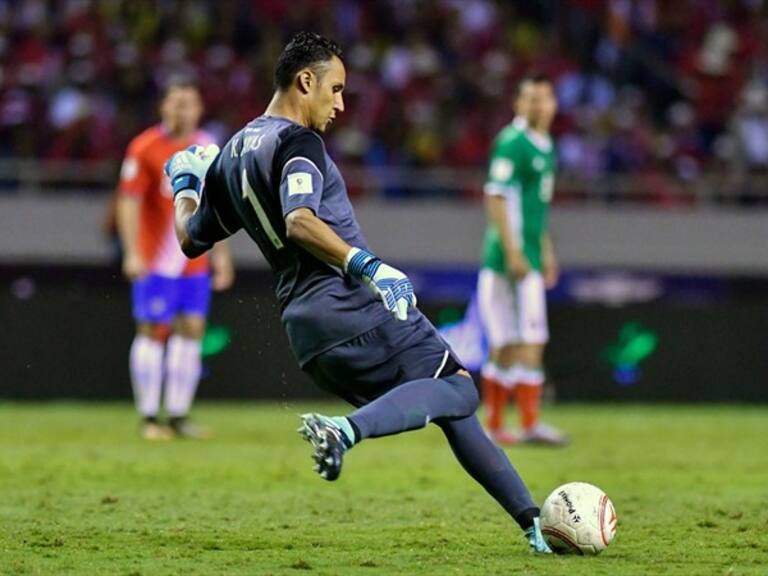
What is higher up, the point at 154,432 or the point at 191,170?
the point at 191,170

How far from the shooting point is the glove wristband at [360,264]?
5.46 m

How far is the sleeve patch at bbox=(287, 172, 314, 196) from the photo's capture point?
5.55m

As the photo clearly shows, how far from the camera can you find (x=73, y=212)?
701 inches

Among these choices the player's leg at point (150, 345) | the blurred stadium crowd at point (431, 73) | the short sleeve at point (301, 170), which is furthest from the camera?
the blurred stadium crowd at point (431, 73)

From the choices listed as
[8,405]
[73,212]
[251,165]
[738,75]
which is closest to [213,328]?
[8,405]

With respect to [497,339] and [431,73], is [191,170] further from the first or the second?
[431,73]

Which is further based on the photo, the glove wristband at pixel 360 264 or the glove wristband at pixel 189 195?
the glove wristband at pixel 189 195

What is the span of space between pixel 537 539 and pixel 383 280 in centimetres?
130

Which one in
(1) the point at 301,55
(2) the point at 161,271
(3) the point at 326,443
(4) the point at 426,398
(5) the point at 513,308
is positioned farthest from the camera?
(2) the point at 161,271

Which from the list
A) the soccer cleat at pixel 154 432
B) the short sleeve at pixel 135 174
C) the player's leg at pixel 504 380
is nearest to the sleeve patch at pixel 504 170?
the player's leg at pixel 504 380

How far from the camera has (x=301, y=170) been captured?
559 cm

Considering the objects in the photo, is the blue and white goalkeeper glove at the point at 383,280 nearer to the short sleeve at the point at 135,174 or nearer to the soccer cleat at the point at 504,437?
the soccer cleat at the point at 504,437

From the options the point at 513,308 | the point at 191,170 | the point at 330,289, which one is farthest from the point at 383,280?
the point at 513,308

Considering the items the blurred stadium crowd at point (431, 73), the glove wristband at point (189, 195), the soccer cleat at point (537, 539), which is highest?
the blurred stadium crowd at point (431, 73)
